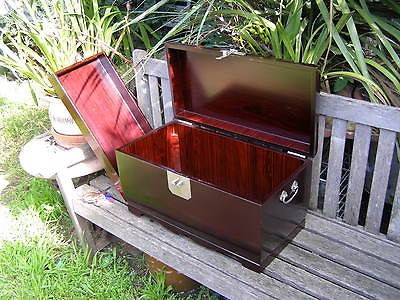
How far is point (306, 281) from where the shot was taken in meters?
1.23

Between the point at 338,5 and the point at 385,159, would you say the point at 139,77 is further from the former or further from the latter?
the point at 385,159

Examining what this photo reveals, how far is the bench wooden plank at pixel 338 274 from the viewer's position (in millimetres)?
1187

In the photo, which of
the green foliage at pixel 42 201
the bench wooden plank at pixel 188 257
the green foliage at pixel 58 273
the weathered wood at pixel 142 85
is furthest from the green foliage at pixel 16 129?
the bench wooden plank at pixel 188 257

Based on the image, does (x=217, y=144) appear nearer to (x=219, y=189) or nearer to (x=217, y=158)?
(x=217, y=158)

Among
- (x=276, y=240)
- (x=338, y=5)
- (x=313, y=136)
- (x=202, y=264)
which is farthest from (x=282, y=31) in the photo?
(x=202, y=264)

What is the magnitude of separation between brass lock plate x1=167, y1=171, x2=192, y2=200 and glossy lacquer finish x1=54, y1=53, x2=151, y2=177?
0.41 m

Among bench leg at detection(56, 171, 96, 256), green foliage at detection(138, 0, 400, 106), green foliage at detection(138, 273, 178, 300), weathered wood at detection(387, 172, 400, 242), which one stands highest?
green foliage at detection(138, 0, 400, 106)

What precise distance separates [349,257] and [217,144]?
1.95 feet

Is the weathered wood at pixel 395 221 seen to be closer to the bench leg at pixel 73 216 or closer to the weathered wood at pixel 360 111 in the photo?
the weathered wood at pixel 360 111

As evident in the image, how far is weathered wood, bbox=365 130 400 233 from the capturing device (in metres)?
1.29

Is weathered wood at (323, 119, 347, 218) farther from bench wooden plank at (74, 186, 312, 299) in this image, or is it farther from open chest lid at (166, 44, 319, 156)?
bench wooden plank at (74, 186, 312, 299)

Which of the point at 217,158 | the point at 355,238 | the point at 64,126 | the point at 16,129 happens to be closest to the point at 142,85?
the point at 64,126

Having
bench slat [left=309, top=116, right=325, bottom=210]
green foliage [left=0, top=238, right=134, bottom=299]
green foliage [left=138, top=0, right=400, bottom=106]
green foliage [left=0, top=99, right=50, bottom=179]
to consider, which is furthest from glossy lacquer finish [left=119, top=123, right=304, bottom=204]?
green foliage [left=0, top=99, right=50, bottom=179]

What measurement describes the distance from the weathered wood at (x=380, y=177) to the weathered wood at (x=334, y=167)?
115 millimetres
